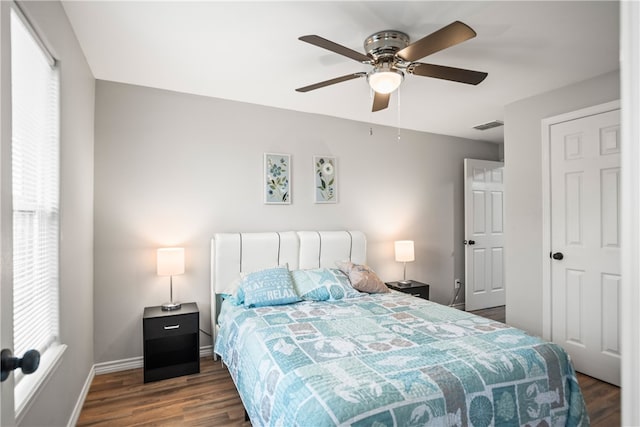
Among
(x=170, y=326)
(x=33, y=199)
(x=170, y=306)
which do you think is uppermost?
(x=33, y=199)

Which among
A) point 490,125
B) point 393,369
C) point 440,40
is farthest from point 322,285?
point 490,125

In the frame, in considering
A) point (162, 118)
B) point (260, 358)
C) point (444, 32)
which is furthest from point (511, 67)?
point (162, 118)

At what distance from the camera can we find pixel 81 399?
2.41 metres

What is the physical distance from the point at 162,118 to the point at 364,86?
6.35ft

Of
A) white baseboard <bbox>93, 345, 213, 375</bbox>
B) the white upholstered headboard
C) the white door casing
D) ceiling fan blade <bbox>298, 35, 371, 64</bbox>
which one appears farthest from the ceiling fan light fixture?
white baseboard <bbox>93, 345, 213, 375</bbox>

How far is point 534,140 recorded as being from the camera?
338cm

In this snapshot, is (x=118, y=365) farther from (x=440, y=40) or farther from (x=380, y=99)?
(x=440, y=40)

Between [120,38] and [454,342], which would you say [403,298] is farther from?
[120,38]

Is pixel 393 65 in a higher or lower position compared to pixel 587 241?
higher

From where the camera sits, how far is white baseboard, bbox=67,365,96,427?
7.14ft

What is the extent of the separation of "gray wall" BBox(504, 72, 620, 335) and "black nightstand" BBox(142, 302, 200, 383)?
3.19 m

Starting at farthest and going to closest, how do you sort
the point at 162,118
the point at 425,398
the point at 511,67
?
1. the point at 162,118
2. the point at 511,67
3. the point at 425,398

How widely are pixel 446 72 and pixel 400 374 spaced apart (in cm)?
176

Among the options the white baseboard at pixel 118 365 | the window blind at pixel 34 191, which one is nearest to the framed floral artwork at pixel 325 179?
the white baseboard at pixel 118 365
